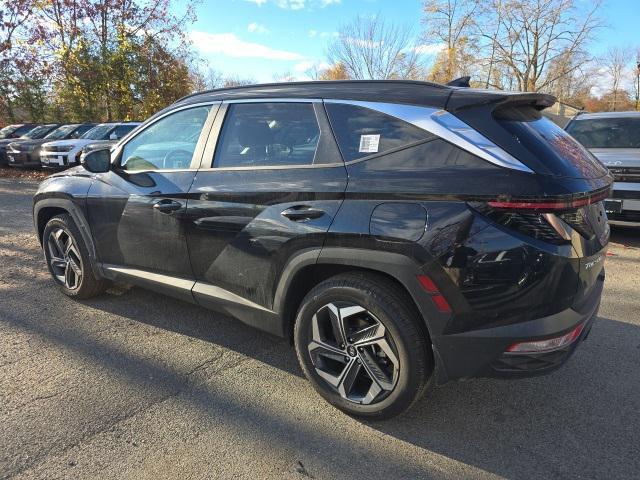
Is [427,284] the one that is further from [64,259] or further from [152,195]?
[64,259]

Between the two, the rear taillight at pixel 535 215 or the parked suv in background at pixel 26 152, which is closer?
the rear taillight at pixel 535 215

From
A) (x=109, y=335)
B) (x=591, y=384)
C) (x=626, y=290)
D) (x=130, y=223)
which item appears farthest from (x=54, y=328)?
(x=626, y=290)

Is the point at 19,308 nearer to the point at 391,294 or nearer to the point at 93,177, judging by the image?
the point at 93,177

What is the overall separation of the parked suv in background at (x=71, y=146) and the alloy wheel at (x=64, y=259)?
34.9 ft

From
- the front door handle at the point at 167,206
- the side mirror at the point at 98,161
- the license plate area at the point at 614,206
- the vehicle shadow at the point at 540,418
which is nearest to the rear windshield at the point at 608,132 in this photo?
the license plate area at the point at 614,206

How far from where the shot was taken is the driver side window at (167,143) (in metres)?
3.34

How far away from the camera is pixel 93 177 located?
3910 mm

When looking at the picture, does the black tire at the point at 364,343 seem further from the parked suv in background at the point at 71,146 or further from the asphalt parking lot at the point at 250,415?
the parked suv in background at the point at 71,146

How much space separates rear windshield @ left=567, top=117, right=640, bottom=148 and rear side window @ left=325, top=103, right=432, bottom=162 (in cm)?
591

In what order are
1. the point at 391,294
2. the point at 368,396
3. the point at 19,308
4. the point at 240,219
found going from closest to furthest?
1. the point at 391,294
2. the point at 368,396
3. the point at 240,219
4. the point at 19,308

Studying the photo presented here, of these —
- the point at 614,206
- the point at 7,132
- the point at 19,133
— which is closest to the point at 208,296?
the point at 614,206

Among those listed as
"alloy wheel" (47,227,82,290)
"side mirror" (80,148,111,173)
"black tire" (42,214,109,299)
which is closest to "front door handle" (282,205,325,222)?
"side mirror" (80,148,111,173)

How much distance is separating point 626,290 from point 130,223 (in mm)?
4628

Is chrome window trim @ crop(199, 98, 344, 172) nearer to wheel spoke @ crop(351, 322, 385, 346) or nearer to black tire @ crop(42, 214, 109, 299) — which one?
wheel spoke @ crop(351, 322, 385, 346)
